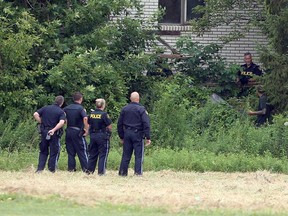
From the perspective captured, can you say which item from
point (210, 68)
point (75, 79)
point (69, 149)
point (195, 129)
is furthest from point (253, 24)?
point (69, 149)

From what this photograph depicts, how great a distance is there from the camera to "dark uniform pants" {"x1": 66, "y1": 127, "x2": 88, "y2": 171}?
66.4ft

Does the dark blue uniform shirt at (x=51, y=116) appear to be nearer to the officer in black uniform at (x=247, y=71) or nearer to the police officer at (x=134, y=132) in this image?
the police officer at (x=134, y=132)

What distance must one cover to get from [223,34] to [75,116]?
10.1 meters

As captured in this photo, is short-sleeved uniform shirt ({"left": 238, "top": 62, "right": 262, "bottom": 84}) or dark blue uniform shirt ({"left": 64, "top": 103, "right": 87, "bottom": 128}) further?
short-sleeved uniform shirt ({"left": 238, "top": 62, "right": 262, "bottom": 84})

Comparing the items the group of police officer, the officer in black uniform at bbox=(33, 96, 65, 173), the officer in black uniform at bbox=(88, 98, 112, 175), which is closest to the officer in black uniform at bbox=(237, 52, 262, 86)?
the group of police officer

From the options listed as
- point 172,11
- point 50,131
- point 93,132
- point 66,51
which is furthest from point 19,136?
point 172,11

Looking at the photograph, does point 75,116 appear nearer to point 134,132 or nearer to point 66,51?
point 134,132

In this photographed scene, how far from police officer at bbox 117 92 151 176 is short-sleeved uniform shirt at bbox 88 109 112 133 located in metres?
0.31

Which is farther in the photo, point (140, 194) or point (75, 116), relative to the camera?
point (75, 116)

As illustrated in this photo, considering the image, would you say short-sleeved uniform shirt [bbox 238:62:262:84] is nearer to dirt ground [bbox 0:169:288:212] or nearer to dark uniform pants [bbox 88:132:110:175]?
dirt ground [bbox 0:169:288:212]

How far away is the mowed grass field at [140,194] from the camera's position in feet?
47.2

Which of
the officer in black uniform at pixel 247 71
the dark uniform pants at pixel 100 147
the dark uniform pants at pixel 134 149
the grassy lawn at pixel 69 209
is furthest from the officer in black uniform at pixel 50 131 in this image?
the officer in black uniform at pixel 247 71

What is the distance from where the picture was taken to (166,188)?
1752 cm

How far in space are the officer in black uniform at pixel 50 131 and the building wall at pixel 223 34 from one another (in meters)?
9.58
